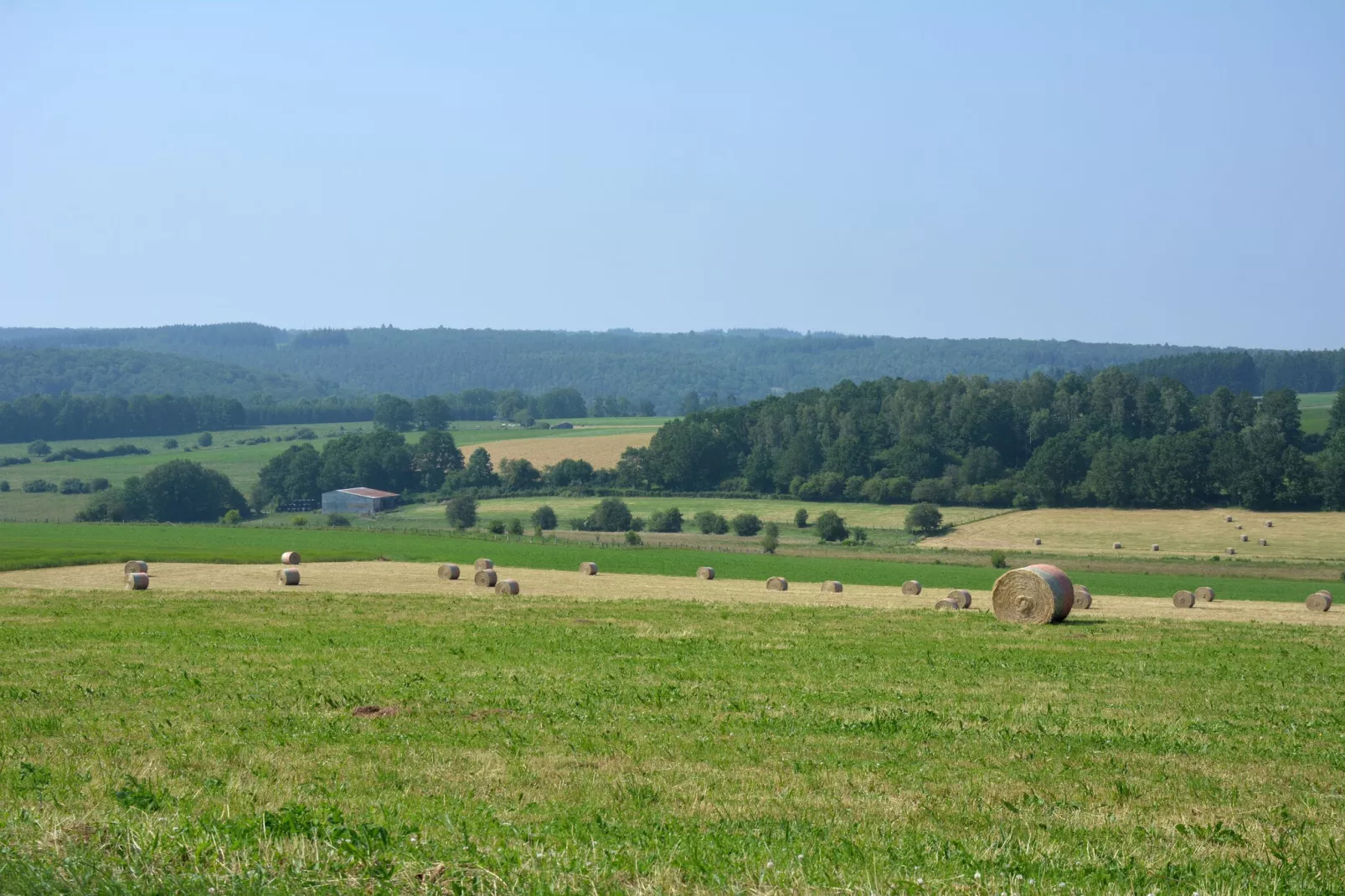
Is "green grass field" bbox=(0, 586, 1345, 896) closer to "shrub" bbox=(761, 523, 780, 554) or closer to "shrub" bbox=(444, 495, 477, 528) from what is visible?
"shrub" bbox=(761, 523, 780, 554)

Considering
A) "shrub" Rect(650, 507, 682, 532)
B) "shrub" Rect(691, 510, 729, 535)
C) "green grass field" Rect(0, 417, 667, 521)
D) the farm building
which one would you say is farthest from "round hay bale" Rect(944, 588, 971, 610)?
"green grass field" Rect(0, 417, 667, 521)

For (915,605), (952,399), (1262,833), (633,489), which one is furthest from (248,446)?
(1262,833)

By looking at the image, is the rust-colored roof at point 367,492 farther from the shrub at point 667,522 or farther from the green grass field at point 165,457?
the shrub at point 667,522

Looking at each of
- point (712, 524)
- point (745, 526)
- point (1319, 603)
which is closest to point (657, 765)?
point (1319, 603)

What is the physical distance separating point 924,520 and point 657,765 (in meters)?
78.5

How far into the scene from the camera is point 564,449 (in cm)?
13700

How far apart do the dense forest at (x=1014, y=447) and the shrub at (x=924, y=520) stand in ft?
45.8

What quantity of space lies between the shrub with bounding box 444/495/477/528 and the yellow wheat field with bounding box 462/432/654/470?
2673 cm

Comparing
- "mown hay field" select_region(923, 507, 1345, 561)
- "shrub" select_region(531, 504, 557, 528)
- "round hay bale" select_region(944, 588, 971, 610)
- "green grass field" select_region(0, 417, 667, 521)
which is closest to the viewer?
"round hay bale" select_region(944, 588, 971, 610)

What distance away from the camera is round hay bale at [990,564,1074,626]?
30766 mm

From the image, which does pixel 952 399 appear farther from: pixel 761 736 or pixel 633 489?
pixel 761 736

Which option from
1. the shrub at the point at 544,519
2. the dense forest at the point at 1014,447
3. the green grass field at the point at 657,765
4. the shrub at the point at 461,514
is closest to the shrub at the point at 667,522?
the shrub at the point at 544,519

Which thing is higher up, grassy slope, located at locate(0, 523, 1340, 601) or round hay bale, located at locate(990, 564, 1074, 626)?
round hay bale, located at locate(990, 564, 1074, 626)

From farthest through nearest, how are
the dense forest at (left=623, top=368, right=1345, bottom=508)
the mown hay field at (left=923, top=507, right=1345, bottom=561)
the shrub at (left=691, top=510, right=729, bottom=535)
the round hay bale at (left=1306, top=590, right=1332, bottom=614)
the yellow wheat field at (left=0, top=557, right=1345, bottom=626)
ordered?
1. the dense forest at (left=623, top=368, right=1345, bottom=508)
2. the shrub at (left=691, top=510, right=729, bottom=535)
3. the mown hay field at (left=923, top=507, right=1345, bottom=561)
4. the round hay bale at (left=1306, top=590, right=1332, bottom=614)
5. the yellow wheat field at (left=0, top=557, right=1345, bottom=626)
